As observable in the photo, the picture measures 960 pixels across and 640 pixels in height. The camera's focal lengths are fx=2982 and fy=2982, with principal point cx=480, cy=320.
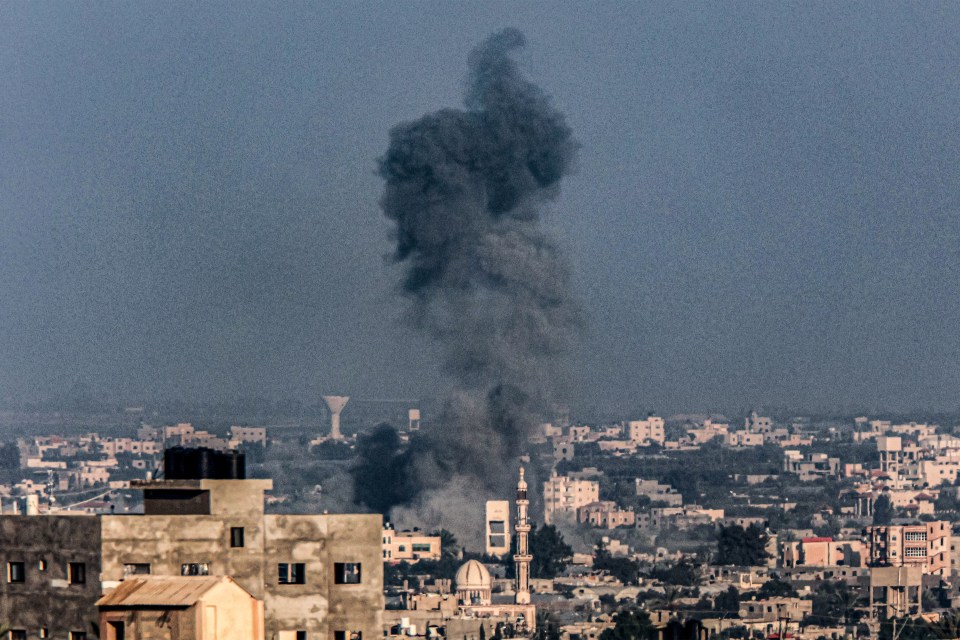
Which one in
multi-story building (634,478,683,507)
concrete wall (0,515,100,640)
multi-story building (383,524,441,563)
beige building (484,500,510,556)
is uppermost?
multi-story building (634,478,683,507)

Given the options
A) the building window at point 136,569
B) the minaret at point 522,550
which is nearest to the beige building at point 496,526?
the minaret at point 522,550

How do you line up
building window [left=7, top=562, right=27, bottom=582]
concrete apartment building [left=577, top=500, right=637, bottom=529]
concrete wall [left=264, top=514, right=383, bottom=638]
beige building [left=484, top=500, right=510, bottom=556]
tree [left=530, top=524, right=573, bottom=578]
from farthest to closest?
concrete apartment building [left=577, top=500, right=637, bottom=529] < beige building [left=484, top=500, right=510, bottom=556] < tree [left=530, top=524, right=573, bottom=578] < concrete wall [left=264, top=514, right=383, bottom=638] < building window [left=7, top=562, right=27, bottom=582]

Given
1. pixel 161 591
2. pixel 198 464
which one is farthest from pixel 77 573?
pixel 198 464

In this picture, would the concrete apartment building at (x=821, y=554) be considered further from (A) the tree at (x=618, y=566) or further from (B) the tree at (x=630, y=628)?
(B) the tree at (x=630, y=628)

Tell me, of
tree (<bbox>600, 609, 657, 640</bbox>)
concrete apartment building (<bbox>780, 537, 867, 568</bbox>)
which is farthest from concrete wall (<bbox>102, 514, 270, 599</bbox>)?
concrete apartment building (<bbox>780, 537, 867, 568</bbox>)

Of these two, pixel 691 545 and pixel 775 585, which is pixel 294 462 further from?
pixel 775 585

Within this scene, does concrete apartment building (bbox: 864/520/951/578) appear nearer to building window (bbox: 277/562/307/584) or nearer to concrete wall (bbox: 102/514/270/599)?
building window (bbox: 277/562/307/584)

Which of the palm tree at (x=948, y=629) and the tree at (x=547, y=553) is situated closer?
the palm tree at (x=948, y=629)
